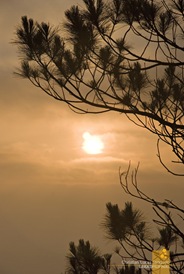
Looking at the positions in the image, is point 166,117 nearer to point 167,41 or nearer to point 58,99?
point 167,41

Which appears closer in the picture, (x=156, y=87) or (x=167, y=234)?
(x=156, y=87)

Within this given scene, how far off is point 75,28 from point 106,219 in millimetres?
1262

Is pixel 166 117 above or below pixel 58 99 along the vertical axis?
below

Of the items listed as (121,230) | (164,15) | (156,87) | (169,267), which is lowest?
(169,267)

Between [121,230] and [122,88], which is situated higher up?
[122,88]

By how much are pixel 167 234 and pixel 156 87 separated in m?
1.11

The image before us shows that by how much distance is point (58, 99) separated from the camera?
3.90 metres

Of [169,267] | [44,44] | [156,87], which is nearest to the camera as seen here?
[169,267]

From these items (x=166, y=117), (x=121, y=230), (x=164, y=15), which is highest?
(x=164, y=15)

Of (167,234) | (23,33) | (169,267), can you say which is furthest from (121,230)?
(23,33)

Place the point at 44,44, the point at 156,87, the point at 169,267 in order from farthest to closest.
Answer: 1. the point at 44,44
2. the point at 156,87
3. the point at 169,267

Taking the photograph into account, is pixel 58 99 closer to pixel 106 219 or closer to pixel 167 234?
pixel 106 219

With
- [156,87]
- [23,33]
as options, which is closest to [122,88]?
[156,87]

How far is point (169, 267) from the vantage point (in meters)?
3.54
